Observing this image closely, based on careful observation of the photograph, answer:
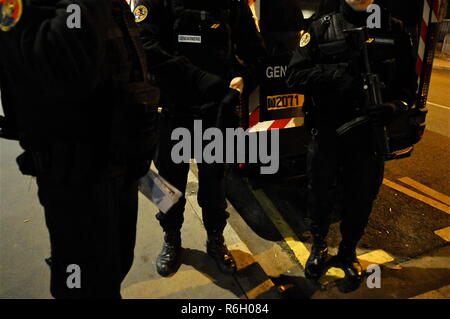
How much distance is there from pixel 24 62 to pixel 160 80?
3.21 feet

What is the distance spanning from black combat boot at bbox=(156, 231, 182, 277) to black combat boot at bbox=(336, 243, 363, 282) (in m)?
1.13

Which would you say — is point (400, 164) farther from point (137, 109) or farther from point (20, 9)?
point (20, 9)

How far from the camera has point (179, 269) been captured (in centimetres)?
250

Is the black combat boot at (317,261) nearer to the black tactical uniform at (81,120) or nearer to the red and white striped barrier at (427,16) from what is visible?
the black tactical uniform at (81,120)

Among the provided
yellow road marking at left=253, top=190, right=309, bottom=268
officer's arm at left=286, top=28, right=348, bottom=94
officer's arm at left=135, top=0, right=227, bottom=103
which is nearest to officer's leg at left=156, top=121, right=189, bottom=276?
officer's arm at left=135, top=0, right=227, bottom=103

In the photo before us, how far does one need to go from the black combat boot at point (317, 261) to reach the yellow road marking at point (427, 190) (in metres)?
1.80

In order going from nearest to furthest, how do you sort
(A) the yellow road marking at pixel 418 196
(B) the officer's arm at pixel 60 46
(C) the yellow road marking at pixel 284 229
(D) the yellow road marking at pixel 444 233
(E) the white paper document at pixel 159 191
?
1. (B) the officer's arm at pixel 60 46
2. (E) the white paper document at pixel 159 191
3. (C) the yellow road marking at pixel 284 229
4. (D) the yellow road marking at pixel 444 233
5. (A) the yellow road marking at pixel 418 196

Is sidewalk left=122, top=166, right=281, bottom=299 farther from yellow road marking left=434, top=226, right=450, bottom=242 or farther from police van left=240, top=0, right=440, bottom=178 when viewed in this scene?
yellow road marking left=434, top=226, right=450, bottom=242

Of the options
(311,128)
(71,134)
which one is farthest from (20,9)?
(311,128)

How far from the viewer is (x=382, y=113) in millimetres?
2014

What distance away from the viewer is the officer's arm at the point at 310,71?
84.4 inches

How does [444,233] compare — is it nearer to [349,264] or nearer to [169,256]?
[349,264]

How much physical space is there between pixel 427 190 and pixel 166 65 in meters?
3.14

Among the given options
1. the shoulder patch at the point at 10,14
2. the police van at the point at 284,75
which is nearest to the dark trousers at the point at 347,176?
the police van at the point at 284,75
